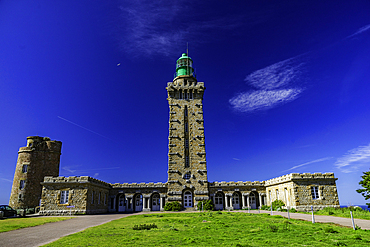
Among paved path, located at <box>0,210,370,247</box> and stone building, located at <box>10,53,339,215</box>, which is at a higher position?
stone building, located at <box>10,53,339,215</box>

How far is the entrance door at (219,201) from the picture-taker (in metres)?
39.8

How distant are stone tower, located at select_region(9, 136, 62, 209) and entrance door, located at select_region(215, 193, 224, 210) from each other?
29.9 meters

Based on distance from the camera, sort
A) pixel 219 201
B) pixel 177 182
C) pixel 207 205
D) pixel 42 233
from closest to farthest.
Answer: pixel 42 233
pixel 207 205
pixel 177 182
pixel 219 201

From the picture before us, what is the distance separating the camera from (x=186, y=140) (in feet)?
135

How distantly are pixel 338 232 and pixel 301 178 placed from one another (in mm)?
19988

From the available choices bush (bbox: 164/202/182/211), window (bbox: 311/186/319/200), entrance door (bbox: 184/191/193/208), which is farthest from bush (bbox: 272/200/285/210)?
bush (bbox: 164/202/182/211)

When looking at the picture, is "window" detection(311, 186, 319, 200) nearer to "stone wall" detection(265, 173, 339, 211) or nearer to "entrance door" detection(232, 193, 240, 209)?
"stone wall" detection(265, 173, 339, 211)

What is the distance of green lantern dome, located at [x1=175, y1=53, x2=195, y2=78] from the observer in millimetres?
45719

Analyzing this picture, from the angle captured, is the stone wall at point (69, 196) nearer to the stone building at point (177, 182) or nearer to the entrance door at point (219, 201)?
the stone building at point (177, 182)

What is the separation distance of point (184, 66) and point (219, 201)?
2599 centimetres

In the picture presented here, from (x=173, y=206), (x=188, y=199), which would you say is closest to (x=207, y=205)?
(x=188, y=199)

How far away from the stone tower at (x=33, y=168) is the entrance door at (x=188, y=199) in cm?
2476

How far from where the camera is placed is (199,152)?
40062mm

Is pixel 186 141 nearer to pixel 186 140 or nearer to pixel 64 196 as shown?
pixel 186 140
